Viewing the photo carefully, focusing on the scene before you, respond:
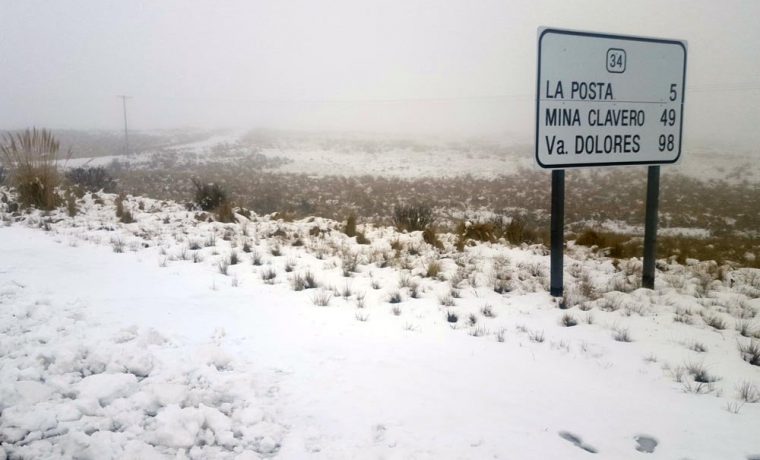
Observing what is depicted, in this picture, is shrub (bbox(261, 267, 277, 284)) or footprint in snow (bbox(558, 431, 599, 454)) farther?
shrub (bbox(261, 267, 277, 284))

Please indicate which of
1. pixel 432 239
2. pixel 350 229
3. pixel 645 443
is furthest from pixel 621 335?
pixel 350 229

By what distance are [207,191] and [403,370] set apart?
11648 millimetres

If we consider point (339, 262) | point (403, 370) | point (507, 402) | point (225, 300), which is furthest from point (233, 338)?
point (339, 262)

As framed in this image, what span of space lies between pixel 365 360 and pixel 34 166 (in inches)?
451

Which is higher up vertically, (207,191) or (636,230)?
(207,191)

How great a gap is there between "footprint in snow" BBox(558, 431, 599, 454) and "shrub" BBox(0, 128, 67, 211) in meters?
11.9

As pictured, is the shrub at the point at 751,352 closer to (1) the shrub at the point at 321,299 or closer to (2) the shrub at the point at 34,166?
(1) the shrub at the point at 321,299

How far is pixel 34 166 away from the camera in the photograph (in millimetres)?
11680

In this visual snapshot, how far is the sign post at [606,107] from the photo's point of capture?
18.8 ft

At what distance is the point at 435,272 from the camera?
22.6 feet

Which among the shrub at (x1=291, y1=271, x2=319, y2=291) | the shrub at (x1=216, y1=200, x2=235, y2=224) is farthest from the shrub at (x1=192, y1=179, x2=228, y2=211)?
the shrub at (x1=291, y1=271, x2=319, y2=291)

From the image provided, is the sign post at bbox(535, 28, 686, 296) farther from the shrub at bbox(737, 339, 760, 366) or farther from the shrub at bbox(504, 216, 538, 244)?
the shrub at bbox(504, 216, 538, 244)

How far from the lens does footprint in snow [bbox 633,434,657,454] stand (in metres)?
2.96

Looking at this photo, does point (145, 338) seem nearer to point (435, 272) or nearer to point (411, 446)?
point (411, 446)
